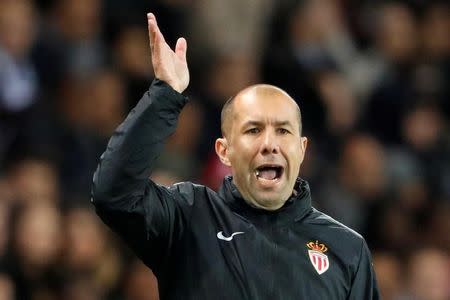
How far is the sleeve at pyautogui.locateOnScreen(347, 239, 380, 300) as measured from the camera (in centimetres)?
401

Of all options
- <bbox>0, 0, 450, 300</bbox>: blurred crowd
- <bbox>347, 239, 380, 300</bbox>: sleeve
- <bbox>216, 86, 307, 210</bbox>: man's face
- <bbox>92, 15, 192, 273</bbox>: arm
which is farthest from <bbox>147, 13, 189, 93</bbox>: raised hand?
<bbox>0, 0, 450, 300</bbox>: blurred crowd

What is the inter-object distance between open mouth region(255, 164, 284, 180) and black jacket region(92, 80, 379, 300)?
10 cm

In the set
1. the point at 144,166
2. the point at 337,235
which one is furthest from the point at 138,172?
the point at 337,235

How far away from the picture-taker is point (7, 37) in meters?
7.29

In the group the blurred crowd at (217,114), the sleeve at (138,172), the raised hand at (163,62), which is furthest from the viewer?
the blurred crowd at (217,114)

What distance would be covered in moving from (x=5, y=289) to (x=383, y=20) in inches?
198

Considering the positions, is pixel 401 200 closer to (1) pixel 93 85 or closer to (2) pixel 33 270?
(1) pixel 93 85

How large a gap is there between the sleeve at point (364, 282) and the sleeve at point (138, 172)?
71cm

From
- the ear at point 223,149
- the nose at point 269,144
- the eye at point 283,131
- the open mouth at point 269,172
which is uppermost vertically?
the eye at point 283,131

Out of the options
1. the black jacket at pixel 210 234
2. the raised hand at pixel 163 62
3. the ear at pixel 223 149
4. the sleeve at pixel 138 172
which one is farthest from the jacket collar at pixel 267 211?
the raised hand at pixel 163 62

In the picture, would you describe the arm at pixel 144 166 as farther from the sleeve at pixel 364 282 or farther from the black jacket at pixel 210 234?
the sleeve at pixel 364 282

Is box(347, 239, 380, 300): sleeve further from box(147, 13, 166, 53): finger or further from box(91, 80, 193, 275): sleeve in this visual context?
box(147, 13, 166, 53): finger

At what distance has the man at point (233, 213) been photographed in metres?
3.63

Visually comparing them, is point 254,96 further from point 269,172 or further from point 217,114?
point 217,114
